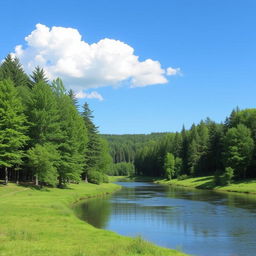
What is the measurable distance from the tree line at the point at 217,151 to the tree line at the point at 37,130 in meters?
40.9

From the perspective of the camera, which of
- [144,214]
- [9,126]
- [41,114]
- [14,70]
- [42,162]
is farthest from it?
[14,70]

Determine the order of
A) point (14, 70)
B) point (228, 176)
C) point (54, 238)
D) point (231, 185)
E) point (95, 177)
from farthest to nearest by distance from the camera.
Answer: point (228, 176), point (95, 177), point (231, 185), point (14, 70), point (54, 238)

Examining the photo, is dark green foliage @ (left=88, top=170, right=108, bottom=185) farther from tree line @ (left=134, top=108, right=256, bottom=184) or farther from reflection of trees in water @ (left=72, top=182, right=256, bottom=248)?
reflection of trees in water @ (left=72, top=182, right=256, bottom=248)

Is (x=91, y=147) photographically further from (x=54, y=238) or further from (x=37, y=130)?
(x=54, y=238)

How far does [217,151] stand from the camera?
11438 centimetres

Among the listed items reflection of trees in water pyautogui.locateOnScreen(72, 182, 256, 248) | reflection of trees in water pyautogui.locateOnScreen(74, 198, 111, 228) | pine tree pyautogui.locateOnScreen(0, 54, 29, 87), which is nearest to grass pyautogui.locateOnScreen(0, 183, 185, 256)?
reflection of trees in water pyautogui.locateOnScreen(74, 198, 111, 228)

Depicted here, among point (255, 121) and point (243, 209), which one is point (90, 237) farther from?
point (255, 121)

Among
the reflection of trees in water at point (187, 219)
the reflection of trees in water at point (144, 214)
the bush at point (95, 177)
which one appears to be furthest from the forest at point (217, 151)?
the reflection of trees in water at point (144, 214)

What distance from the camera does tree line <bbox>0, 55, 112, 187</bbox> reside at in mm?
53750

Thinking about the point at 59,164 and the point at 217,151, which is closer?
the point at 59,164

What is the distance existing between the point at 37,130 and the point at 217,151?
69203 millimetres

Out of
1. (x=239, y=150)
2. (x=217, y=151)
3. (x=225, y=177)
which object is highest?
(x=217, y=151)

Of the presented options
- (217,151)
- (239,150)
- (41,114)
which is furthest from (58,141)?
(217,151)

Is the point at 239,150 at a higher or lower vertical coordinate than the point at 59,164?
higher
